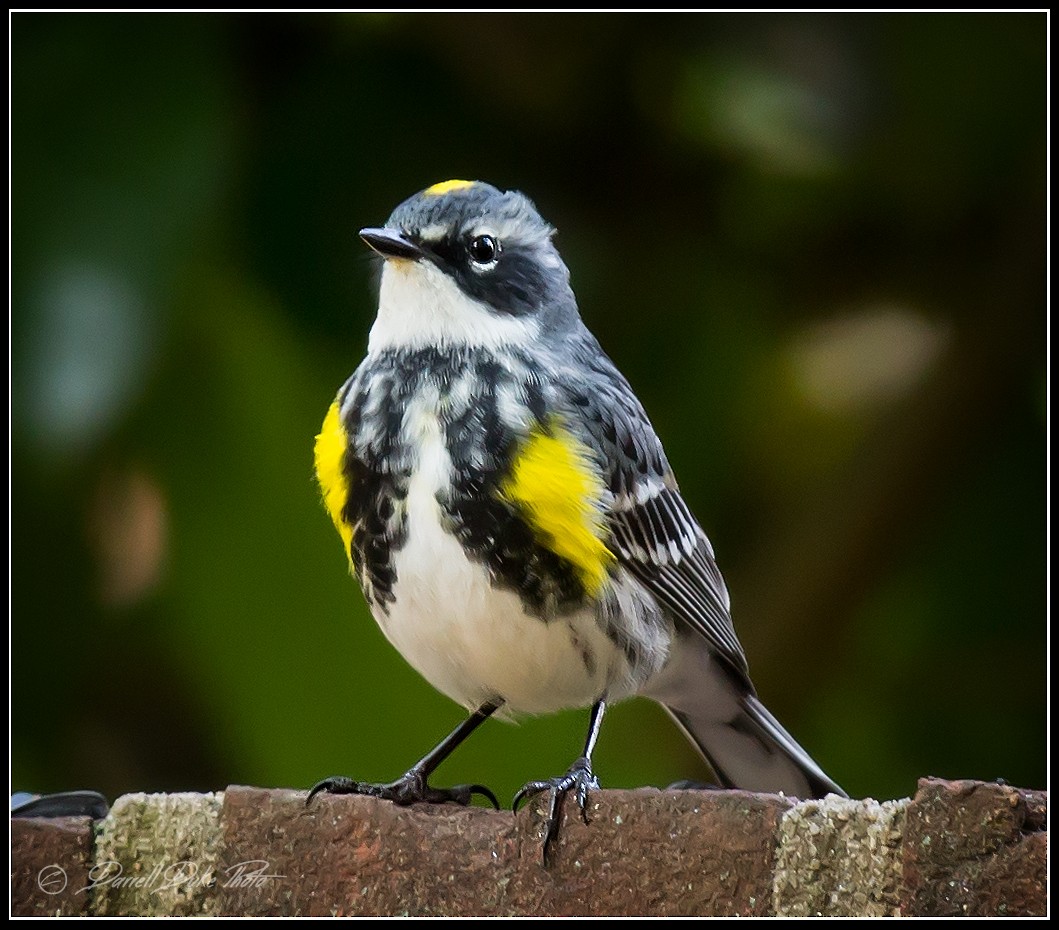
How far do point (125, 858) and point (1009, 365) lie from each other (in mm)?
1754

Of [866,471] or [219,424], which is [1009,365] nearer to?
[866,471]

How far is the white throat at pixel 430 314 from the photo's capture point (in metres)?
2.24

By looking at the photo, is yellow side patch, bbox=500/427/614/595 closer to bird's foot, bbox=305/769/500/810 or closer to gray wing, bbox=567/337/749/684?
gray wing, bbox=567/337/749/684

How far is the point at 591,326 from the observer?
2898 millimetres

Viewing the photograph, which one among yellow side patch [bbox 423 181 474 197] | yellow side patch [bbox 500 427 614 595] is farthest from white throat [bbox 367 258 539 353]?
yellow side patch [bbox 500 427 614 595]

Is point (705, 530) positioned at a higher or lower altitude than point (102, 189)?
lower

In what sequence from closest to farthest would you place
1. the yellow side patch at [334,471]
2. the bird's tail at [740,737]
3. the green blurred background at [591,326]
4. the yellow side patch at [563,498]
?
the yellow side patch at [563,498], the yellow side patch at [334,471], the bird's tail at [740,737], the green blurred background at [591,326]

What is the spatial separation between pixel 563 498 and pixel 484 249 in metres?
0.45

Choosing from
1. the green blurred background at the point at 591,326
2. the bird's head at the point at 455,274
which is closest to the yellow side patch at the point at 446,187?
the bird's head at the point at 455,274

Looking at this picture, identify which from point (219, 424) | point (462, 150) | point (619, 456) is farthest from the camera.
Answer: point (462, 150)

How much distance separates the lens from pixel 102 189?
102 inches

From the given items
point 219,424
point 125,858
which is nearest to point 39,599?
point 219,424

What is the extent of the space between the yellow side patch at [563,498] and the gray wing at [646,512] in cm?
6

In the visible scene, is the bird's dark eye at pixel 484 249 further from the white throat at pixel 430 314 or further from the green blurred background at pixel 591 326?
the green blurred background at pixel 591 326
